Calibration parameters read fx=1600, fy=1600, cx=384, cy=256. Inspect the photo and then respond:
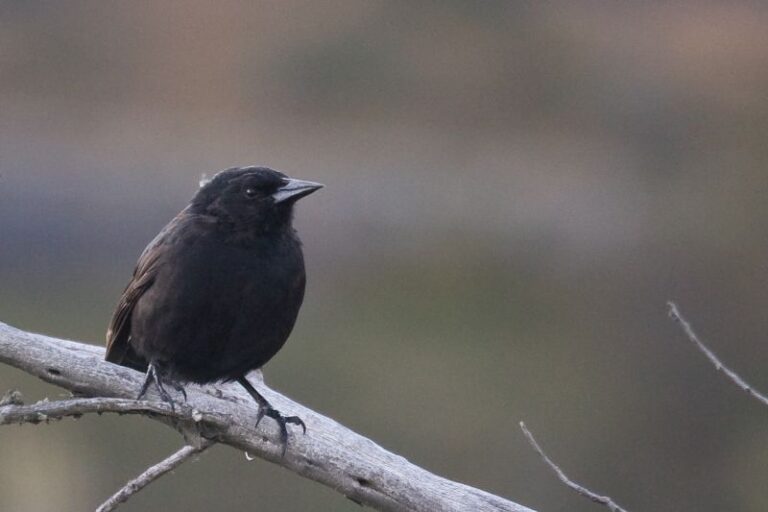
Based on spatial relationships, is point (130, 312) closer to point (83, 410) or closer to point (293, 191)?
point (293, 191)

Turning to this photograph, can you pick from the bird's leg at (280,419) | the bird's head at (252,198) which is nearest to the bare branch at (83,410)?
the bird's leg at (280,419)

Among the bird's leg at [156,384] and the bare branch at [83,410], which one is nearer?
the bare branch at [83,410]

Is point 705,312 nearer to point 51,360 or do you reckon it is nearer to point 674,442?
point 674,442

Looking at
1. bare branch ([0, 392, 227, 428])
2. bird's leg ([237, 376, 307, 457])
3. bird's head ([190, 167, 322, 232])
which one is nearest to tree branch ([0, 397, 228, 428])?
bare branch ([0, 392, 227, 428])

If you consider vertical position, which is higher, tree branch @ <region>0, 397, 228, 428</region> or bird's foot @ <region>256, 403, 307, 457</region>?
tree branch @ <region>0, 397, 228, 428</region>

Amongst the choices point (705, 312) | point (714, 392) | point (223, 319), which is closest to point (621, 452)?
point (714, 392)

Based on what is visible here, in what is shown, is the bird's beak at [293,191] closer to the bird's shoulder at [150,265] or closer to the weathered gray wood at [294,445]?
the bird's shoulder at [150,265]

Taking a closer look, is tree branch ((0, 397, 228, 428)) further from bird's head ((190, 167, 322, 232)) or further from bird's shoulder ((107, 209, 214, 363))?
bird's head ((190, 167, 322, 232))
